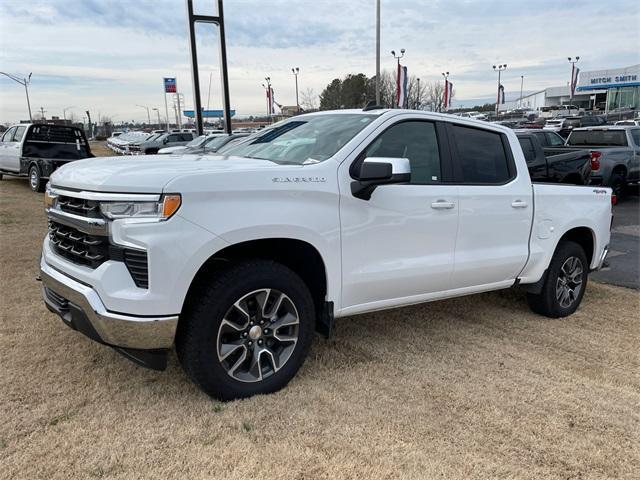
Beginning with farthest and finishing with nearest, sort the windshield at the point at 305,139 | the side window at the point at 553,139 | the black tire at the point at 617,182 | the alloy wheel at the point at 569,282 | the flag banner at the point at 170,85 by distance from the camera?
the flag banner at the point at 170,85 < the side window at the point at 553,139 < the black tire at the point at 617,182 < the alloy wheel at the point at 569,282 < the windshield at the point at 305,139

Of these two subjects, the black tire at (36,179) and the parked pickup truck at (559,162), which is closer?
the parked pickup truck at (559,162)

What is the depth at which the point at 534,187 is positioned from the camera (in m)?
4.77

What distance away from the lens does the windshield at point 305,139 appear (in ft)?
12.6

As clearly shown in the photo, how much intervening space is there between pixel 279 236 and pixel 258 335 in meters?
0.64

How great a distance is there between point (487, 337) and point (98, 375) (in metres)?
3.15

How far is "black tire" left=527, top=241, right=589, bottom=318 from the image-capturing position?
5102mm

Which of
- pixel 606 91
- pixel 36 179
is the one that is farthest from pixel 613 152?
pixel 606 91

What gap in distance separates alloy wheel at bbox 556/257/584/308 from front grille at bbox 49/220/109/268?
411 cm

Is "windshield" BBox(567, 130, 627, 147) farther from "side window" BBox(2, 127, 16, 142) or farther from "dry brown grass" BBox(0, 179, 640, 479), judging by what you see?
"side window" BBox(2, 127, 16, 142)


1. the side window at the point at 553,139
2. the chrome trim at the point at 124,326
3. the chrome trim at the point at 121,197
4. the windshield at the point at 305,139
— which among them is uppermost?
the windshield at the point at 305,139

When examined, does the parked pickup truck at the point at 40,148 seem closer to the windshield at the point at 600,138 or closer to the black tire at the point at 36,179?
the black tire at the point at 36,179

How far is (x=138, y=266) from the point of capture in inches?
115

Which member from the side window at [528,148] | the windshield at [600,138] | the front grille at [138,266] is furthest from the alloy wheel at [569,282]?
the windshield at [600,138]

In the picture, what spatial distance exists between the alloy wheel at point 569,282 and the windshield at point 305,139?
8.62 feet
